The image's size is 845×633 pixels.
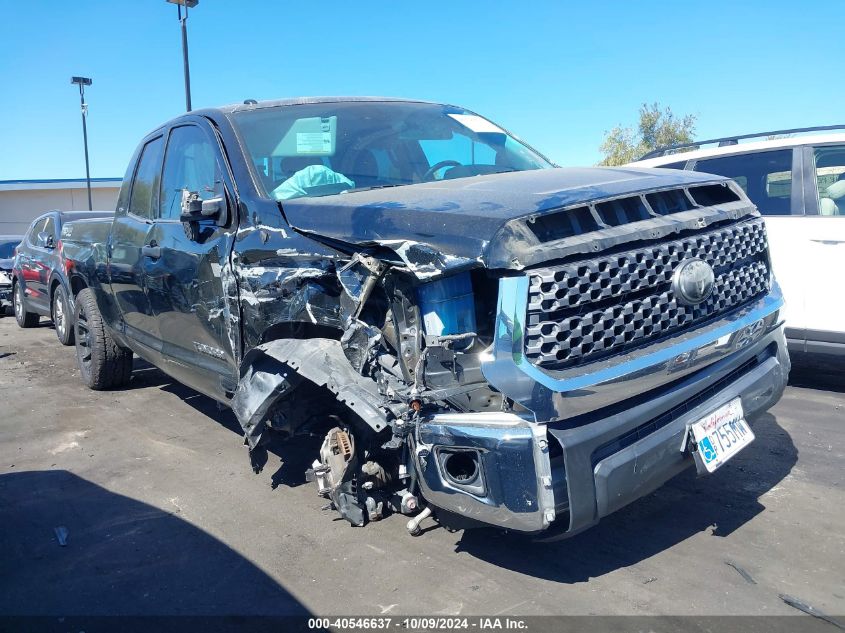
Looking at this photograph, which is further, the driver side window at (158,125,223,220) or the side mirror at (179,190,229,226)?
the driver side window at (158,125,223,220)

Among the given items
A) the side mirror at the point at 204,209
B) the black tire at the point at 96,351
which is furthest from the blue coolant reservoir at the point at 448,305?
the black tire at the point at 96,351

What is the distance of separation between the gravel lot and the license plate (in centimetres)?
49

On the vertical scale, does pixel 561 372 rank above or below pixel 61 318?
above

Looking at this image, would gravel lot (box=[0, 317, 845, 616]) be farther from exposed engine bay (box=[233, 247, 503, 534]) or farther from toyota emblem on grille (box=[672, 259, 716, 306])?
toyota emblem on grille (box=[672, 259, 716, 306])

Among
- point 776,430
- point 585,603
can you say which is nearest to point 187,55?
point 776,430

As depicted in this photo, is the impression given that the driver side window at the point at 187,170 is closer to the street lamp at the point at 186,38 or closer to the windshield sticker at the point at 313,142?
the windshield sticker at the point at 313,142

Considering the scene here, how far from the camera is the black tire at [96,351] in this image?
20.5 feet

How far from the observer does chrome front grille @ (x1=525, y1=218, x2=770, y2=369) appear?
2467 millimetres

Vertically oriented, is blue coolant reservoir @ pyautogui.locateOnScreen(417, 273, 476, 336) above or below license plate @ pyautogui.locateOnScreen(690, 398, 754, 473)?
above

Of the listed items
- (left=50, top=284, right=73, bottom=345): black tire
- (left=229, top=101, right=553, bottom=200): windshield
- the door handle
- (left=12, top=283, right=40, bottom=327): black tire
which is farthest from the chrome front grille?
(left=12, top=283, right=40, bottom=327): black tire

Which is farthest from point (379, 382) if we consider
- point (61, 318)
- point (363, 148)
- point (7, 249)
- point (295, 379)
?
point (7, 249)

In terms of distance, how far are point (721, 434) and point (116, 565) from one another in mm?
2733

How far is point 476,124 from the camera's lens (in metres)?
4.62

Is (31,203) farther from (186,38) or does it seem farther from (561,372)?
(561,372)
